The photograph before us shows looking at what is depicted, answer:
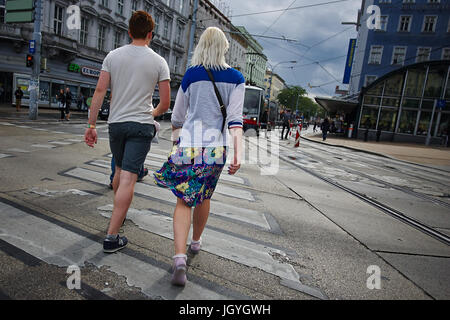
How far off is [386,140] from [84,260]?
3011 centimetres

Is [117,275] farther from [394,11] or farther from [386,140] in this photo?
[394,11]

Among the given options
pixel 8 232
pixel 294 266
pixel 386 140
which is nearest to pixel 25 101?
pixel 8 232

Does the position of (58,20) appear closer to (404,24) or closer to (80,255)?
(80,255)

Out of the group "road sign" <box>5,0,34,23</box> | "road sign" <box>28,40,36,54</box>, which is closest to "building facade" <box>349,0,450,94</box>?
"road sign" <box>5,0,34,23</box>

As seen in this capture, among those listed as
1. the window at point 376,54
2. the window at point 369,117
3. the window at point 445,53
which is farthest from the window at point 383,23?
the window at point 369,117

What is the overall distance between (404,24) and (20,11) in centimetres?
3892

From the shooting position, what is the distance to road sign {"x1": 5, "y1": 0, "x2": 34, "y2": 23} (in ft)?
50.7

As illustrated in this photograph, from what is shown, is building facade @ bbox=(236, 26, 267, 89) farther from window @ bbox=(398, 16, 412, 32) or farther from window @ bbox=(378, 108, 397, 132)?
window @ bbox=(378, 108, 397, 132)

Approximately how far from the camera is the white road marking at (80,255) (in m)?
2.17

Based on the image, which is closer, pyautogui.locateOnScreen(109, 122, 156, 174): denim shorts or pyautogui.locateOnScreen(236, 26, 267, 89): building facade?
pyautogui.locateOnScreen(109, 122, 156, 174): denim shorts

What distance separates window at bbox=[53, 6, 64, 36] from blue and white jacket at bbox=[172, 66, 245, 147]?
26640 millimetres

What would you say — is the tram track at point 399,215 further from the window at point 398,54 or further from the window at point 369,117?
the window at point 398,54

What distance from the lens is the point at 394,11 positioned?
3672cm

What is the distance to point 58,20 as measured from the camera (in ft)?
78.6
